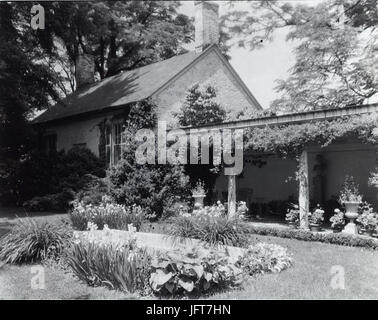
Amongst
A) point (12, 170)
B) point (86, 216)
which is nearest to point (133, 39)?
point (12, 170)

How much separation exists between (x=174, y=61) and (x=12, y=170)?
10070 mm

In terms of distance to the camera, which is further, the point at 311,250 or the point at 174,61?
the point at 174,61

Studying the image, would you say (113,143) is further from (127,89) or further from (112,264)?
(112,264)

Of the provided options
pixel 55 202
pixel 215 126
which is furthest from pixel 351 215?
pixel 55 202

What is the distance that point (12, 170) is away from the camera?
20.7 m

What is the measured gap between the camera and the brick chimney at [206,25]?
2084 cm

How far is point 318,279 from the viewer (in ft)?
23.6

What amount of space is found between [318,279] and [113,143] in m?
14.1

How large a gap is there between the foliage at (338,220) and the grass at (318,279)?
199 cm

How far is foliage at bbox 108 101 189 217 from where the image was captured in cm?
1494

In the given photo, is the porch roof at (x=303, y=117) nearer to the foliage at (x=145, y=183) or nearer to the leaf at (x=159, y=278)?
the foliage at (x=145, y=183)

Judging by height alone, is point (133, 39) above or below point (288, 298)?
above
